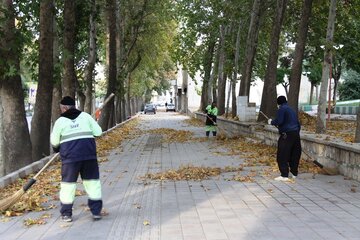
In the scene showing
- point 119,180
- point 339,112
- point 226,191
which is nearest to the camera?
point 226,191

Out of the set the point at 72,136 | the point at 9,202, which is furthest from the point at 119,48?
the point at 72,136

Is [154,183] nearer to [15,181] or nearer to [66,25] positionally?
[15,181]

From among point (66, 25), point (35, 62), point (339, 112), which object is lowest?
point (339, 112)

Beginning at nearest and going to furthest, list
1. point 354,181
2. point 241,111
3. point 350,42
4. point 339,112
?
point 354,181
point 241,111
point 350,42
point 339,112

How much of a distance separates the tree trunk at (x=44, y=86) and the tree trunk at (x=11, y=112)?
1.45 meters

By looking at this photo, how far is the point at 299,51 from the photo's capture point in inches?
719

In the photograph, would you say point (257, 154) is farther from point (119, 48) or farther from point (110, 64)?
point (119, 48)

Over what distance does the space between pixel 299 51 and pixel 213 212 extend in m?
12.0

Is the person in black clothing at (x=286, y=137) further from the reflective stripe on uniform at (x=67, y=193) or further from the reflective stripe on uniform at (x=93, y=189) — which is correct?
the reflective stripe on uniform at (x=67, y=193)

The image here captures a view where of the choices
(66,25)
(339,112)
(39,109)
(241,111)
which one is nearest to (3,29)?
(39,109)

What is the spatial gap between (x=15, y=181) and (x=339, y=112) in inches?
1579

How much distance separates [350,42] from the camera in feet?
83.1

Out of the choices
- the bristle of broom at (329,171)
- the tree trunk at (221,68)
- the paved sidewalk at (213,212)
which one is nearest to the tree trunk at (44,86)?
the paved sidewalk at (213,212)

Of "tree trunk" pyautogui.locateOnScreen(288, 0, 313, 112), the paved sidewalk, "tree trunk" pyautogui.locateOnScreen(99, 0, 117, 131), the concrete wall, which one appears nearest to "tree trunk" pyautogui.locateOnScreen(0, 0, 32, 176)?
the paved sidewalk
